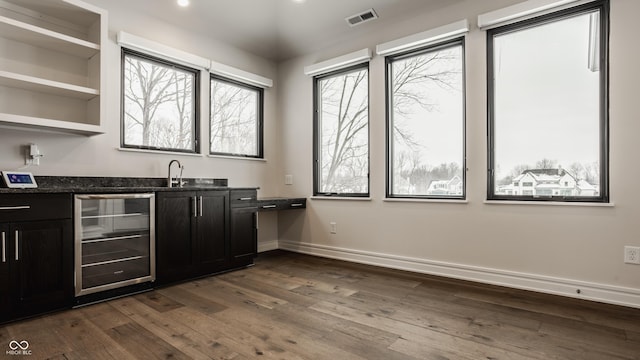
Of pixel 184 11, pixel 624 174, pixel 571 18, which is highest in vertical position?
pixel 184 11

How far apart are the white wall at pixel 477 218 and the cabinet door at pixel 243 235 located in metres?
0.91

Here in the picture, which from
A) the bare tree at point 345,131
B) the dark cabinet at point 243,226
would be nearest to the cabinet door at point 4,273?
the dark cabinet at point 243,226

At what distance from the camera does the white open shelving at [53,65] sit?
2.76m

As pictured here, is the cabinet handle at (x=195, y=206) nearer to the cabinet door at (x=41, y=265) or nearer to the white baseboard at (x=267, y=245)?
the cabinet door at (x=41, y=265)

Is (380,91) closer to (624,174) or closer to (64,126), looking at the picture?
(624,174)

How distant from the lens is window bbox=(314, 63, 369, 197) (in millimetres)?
4234

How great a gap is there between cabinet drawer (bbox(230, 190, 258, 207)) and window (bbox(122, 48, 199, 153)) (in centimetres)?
76

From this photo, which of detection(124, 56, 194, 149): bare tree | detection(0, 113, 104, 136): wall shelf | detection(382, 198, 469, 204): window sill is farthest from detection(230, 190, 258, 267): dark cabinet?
detection(382, 198, 469, 204): window sill

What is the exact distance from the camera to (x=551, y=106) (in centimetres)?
299

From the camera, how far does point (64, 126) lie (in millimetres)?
2838

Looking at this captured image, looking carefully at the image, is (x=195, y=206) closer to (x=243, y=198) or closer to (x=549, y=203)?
(x=243, y=198)

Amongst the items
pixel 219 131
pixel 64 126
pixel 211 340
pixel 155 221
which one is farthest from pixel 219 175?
pixel 211 340

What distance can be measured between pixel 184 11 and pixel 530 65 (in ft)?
11.0

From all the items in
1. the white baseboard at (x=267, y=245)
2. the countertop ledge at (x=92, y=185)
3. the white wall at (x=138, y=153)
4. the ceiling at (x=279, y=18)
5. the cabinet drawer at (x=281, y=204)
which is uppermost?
the ceiling at (x=279, y=18)
